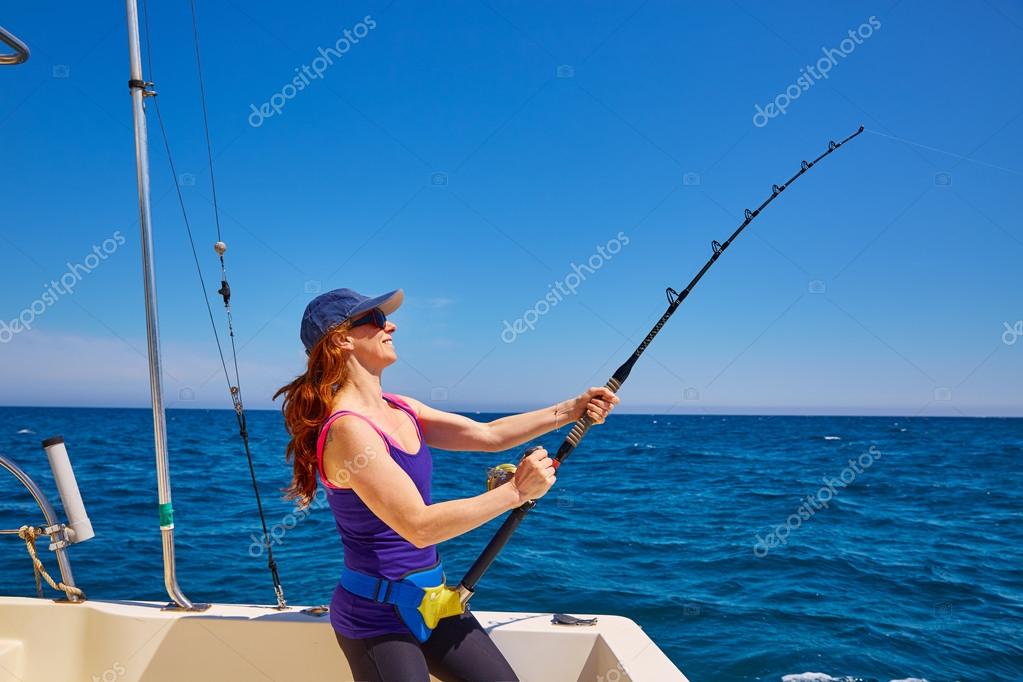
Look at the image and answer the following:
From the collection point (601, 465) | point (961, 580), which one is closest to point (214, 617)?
point (961, 580)

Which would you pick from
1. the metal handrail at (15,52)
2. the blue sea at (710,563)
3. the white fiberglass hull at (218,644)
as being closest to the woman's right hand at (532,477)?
the white fiberglass hull at (218,644)

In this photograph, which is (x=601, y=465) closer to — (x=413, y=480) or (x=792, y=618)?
(x=792, y=618)

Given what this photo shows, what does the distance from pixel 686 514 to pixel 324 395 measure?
1097cm

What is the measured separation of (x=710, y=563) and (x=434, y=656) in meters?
7.19

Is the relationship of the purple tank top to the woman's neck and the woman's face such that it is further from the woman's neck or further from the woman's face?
the woman's face

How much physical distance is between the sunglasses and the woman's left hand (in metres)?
0.62

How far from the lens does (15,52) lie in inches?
87.2

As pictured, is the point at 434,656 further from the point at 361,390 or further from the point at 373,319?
the point at 373,319

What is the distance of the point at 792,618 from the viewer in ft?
20.5

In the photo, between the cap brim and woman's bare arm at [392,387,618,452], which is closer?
the cap brim

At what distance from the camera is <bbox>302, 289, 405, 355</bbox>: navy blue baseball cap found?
1772 mm

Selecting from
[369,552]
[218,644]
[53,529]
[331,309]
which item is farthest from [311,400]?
[53,529]

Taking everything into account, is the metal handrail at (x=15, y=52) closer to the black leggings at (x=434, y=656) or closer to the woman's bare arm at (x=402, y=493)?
the woman's bare arm at (x=402, y=493)

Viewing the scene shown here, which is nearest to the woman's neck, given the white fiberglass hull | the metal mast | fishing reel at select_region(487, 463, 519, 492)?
fishing reel at select_region(487, 463, 519, 492)
